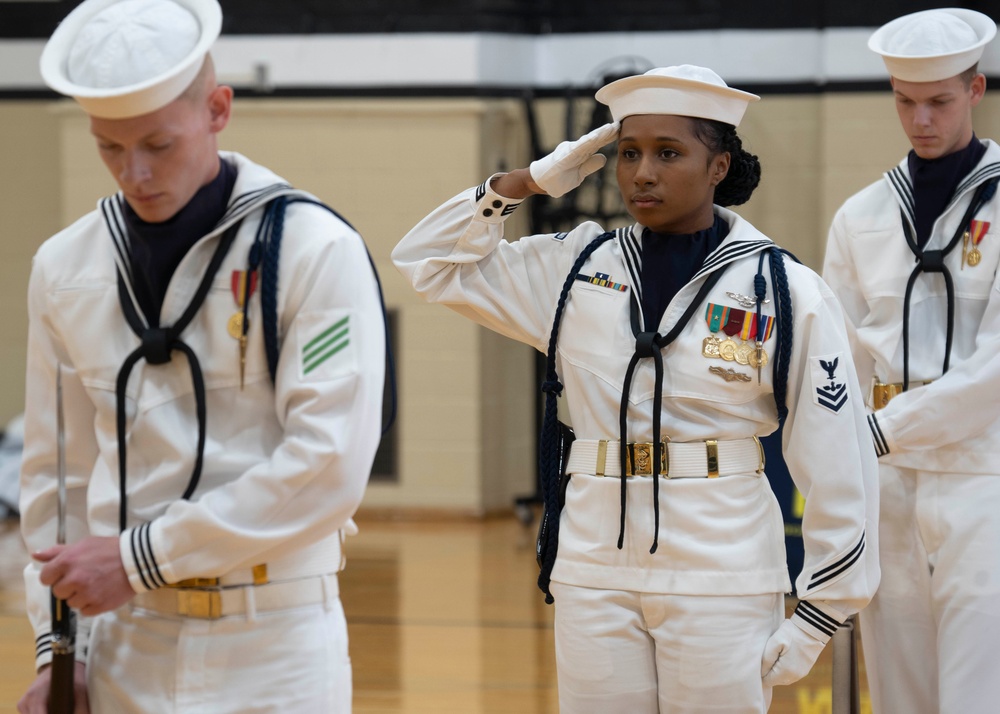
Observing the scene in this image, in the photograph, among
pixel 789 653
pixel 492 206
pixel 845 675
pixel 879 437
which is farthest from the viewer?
pixel 879 437

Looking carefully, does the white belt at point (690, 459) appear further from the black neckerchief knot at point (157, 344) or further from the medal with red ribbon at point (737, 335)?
the black neckerchief knot at point (157, 344)

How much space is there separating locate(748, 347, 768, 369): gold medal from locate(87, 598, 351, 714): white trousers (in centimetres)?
87

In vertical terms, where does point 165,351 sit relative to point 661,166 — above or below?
below

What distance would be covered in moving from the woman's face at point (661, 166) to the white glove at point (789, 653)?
0.75 m

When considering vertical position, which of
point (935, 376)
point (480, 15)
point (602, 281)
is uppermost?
point (480, 15)

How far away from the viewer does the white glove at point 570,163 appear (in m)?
2.32

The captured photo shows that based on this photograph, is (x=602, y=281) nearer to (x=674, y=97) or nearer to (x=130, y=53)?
(x=674, y=97)

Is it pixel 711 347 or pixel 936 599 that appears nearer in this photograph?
pixel 711 347

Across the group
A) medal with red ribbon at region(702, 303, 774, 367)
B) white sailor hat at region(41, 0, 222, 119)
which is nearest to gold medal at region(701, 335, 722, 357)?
medal with red ribbon at region(702, 303, 774, 367)

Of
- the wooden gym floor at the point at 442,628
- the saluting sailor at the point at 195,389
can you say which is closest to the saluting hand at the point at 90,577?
the saluting sailor at the point at 195,389

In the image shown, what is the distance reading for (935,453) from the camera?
113 inches

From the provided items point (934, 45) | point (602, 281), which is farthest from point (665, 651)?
point (934, 45)

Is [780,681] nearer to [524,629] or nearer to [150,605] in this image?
[150,605]

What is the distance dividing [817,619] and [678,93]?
0.94 meters
